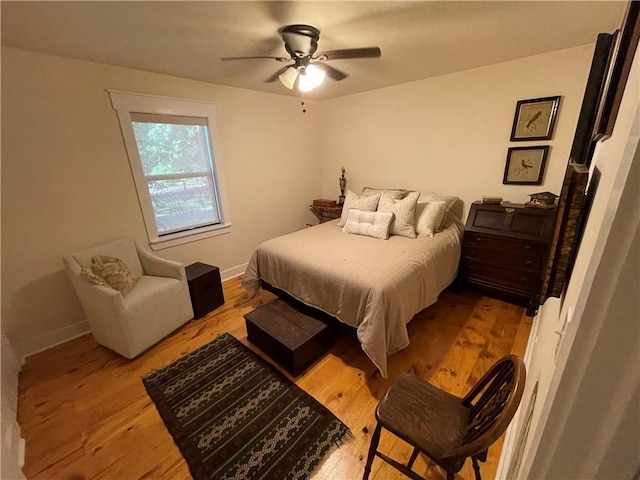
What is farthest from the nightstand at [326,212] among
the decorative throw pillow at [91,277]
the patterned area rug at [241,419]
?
the decorative throw pillow at [91,277]

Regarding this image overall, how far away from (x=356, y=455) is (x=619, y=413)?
1480mm

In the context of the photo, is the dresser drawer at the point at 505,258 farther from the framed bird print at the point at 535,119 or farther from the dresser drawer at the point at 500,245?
the framed bird print at the point at 535,119

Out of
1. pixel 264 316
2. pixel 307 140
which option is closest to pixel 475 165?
pixel 307 140

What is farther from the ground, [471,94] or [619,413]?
[471,94]

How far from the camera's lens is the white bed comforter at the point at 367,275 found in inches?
71.4

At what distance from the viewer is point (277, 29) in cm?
179

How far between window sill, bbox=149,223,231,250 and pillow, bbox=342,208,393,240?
156 cm

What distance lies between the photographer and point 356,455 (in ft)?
4.70

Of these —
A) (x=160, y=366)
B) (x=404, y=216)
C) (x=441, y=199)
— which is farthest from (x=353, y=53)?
(x=160, y=366)

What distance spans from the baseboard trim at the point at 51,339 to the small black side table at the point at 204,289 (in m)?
1.00

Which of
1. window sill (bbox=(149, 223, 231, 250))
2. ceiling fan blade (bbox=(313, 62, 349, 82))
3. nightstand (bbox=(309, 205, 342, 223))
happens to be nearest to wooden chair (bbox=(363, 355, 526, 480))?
ceiling fan blade (bbox=(313, 62, 349, 82))

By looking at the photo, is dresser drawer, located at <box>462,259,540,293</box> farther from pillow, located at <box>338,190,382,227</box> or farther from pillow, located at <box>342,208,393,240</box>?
pillow, located at <box>338,190,382,227</box>

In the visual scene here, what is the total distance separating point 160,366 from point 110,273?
88 centimetres

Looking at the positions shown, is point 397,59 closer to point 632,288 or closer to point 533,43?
point 533,43
